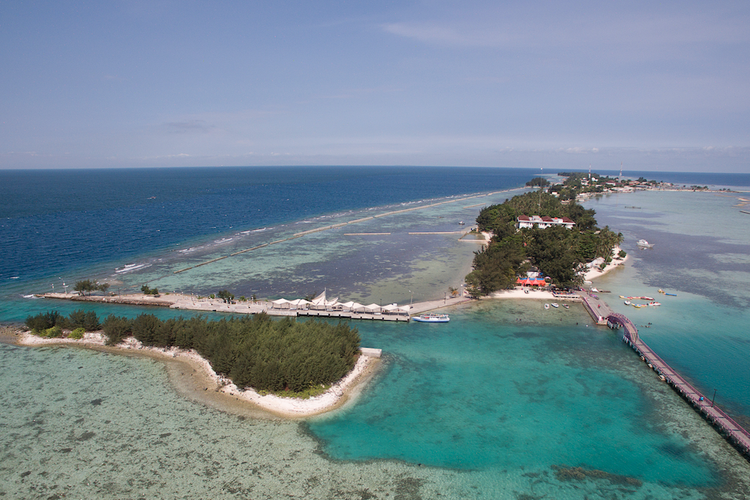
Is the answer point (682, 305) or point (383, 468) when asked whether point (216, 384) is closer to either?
point (383, 468)

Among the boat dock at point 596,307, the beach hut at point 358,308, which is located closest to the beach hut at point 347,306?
the beach hut at point 358,308

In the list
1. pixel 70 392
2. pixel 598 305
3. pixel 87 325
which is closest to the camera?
pixel 70 392

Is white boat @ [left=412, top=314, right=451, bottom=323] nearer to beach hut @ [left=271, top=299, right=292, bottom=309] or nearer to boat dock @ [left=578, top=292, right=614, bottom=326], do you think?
beach hut @ [left=271, top=299, right=292, bottom=309]

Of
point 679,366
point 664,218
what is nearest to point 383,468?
point 679,366

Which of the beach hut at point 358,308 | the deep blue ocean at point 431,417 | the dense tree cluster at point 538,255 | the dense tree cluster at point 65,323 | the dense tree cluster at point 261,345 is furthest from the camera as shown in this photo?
the dense tree cluster at point 538,255

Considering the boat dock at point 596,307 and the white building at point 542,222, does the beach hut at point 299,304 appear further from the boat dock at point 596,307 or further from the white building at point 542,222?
the white building at point 542,222

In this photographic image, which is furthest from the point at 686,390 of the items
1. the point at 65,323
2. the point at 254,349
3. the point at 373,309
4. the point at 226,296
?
the point at 65,323
